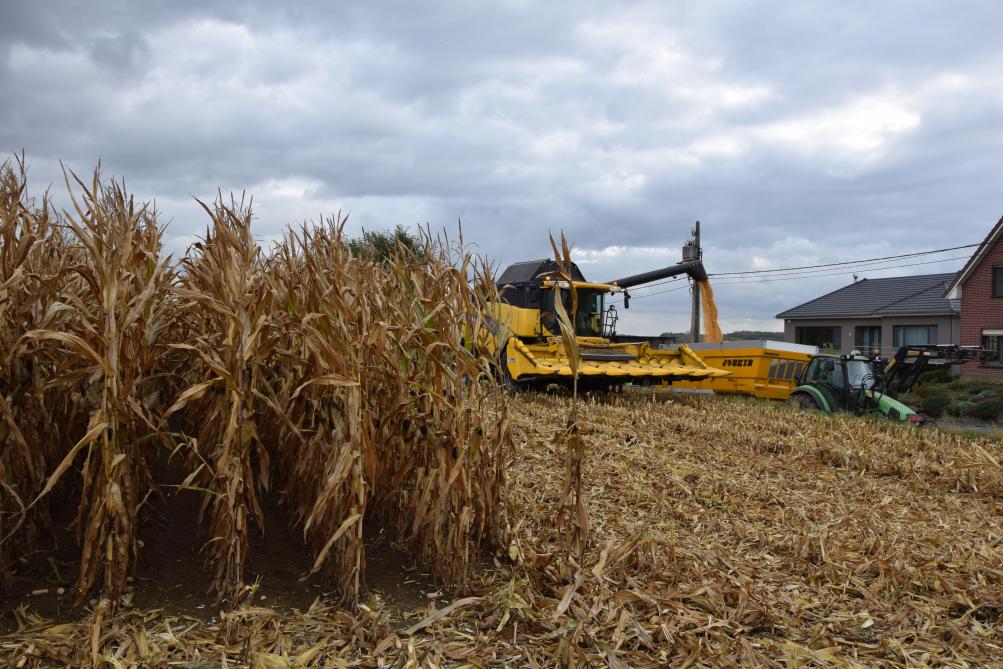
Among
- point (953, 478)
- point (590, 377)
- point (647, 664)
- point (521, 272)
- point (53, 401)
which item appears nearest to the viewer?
point (647, 664)

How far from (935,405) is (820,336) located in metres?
17.0

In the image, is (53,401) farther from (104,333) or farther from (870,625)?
(870,625)

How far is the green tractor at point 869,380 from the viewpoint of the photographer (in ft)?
41.5

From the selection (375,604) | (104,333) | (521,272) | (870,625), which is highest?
(521,272)

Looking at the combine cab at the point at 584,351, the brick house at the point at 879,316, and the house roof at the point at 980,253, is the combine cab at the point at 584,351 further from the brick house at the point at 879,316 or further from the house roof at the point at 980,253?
the brick house at the point at 879,316

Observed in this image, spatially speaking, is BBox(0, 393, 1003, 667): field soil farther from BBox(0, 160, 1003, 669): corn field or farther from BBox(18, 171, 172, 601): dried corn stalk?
BBox(18, 171, 172, 601): dried corn stalk

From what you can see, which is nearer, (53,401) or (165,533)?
(53,401)

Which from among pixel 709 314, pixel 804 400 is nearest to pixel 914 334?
pixel 709 314

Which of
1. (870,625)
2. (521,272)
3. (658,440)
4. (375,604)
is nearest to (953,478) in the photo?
(658,440)

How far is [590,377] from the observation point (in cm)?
1309

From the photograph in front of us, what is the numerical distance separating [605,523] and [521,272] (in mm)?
14734

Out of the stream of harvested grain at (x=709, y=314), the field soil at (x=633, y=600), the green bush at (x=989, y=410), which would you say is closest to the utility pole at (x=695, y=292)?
the stream of harvested grain at (x=709, y=314)

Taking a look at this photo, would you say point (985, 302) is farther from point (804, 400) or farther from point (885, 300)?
point (804, 400)

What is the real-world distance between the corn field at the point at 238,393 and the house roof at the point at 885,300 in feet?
112
